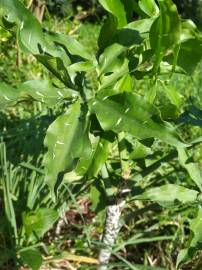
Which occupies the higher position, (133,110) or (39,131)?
(133,110)

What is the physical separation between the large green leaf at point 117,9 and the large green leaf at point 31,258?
0.69 metres

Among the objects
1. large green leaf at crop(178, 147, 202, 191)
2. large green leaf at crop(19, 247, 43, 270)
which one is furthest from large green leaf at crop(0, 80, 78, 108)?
large green leaf at crop(19, 247, 43, 270)

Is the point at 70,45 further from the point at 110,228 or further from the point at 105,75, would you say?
the point at 110,228

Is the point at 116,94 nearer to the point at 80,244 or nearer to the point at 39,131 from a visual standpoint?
the point at 80,244

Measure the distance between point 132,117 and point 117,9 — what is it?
0.22 meters

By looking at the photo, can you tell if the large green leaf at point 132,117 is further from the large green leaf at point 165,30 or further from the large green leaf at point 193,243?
the large green leaf at point 193,243

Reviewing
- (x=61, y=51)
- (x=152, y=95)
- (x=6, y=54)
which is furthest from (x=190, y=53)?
(x=6, y=54)

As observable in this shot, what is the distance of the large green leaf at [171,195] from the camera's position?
4.01ft

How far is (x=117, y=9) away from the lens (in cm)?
101

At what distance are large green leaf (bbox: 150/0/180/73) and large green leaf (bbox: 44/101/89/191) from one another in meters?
0.18

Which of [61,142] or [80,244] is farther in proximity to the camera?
[80,244]

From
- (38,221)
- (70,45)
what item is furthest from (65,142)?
(38,221)

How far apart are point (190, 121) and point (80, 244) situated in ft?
2.05

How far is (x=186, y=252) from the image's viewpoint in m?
1.10
